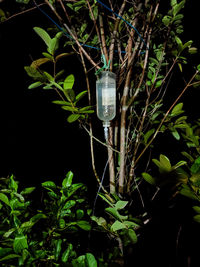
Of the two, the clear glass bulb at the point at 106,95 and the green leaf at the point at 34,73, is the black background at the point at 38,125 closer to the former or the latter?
the clear glass bulb at the point at 106,95

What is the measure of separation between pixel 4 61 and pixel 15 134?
693mm

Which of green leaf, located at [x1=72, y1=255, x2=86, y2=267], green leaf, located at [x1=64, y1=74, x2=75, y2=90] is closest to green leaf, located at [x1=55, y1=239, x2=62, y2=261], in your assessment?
green leaf, located at [x1=72, y1=255, x2=86, y2=267]

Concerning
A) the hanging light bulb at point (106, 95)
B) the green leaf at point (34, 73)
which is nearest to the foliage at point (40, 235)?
the hanging light bulb at point (106, 95)

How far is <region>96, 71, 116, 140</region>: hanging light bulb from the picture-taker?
2.63 feet

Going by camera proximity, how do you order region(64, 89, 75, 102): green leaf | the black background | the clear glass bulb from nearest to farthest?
region(64, 89, 75, 102): green leaf
the clear glass bulb
the black background

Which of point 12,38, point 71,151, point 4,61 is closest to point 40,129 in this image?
point 71,151

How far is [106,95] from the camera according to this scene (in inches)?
31.4

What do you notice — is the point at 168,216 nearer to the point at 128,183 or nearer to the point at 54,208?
the point at 128,183

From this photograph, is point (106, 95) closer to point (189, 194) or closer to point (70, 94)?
point (70, 94)

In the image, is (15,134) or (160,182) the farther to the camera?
(15,134)

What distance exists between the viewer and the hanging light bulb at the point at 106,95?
0.80m

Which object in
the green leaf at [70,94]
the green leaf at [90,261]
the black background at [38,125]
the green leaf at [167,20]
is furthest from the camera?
the black background at [38,125]

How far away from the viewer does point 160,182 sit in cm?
69

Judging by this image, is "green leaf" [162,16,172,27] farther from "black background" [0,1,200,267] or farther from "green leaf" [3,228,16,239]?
"green leaf" [3,228,16,239]
